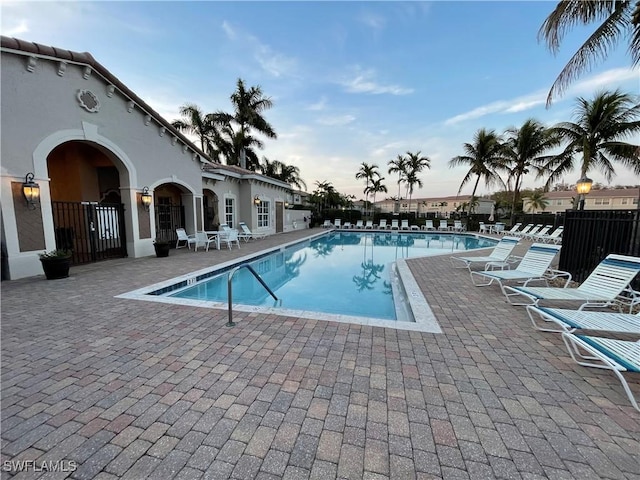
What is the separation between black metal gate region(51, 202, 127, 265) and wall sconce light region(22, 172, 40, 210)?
173 centimetres

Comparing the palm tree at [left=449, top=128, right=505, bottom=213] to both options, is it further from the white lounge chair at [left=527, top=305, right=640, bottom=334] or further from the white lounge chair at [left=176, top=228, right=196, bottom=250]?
the white lounge chair at [left=527, top=305, right=640, bottom=334]

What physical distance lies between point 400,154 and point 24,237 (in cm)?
2799

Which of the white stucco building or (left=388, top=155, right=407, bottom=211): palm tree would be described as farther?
(left=388, top=155, right=407, bottom=211): palm tree

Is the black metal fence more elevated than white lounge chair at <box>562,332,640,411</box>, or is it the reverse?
the black metal fence

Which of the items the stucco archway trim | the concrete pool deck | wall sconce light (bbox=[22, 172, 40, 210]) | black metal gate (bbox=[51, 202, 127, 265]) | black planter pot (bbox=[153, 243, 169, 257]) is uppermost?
the stucco archway trim

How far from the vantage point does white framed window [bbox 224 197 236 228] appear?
556 inches

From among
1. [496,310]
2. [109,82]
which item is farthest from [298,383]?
[109,82]

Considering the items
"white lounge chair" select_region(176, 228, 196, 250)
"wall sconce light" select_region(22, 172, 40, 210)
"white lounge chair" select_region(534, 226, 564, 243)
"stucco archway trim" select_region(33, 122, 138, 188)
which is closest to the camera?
"wall sconce light" select_region(22, 172, 40, 210)

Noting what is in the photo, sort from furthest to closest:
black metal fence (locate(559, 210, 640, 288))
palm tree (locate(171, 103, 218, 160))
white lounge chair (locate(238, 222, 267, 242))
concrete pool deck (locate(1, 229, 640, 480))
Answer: palm tree (locate(171, 103, 218, 160))
white lounge chair (locate(238, 222, 267, 242))
black metal fence (locate(559, 210, 640, 288))
concrete pool deck (locate(1, 229, 640, 480))

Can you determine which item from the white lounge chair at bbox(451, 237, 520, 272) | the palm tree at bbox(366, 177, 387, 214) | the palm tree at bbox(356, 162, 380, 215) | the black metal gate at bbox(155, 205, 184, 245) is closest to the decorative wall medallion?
the black metal gate at bbox(155, 205, 184, 245)

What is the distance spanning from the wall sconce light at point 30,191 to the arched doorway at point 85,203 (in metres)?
1.10

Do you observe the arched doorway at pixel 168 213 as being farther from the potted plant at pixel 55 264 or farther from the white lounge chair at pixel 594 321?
the white lounge chair at pixel 594 321

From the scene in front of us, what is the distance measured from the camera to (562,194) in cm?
4216

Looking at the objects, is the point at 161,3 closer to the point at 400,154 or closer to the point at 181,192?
the point at 181,192
